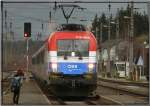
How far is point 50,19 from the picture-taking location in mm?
27906

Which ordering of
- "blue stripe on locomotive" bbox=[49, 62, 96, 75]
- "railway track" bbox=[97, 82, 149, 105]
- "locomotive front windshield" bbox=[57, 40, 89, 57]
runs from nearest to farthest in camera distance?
"railway track" bbox=[97, 82, 149, 105]
"blue stripe on locomotive" bbox=[49, 62, 96, 75]
"locomotive front windshield" bbox=[57, 40, 89, 57]

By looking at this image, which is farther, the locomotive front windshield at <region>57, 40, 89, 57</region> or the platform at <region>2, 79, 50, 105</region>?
the locomotive front windshield at <region>57, 40, 89, 57</region>

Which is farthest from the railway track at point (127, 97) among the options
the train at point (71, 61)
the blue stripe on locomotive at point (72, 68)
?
the blue stripe on locomotive at point (72, 68)

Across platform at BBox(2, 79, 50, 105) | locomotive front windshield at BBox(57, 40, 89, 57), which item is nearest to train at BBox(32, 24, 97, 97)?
locomotive front windshield at BBox(57, 40, 89, 57)

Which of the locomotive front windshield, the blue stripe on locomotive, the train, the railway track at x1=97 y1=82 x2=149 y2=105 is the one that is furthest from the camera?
the locomotive front windshield

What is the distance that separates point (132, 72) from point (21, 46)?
58.2 feet

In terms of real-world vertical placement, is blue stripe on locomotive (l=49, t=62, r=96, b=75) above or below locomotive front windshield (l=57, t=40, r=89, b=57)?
below

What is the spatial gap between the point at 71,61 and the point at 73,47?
712 millimetres

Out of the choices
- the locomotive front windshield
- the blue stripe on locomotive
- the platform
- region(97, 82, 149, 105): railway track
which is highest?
the locomotive front windshield

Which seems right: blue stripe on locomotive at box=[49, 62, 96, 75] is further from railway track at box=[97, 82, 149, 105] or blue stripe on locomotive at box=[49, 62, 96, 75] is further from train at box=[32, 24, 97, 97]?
railway track at box=[97, 82, 149, 105]

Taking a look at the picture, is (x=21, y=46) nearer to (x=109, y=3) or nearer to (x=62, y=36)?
(x=62, y=36)

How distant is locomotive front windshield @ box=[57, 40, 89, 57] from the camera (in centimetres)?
2467

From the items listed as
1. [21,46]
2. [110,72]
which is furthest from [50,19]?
[110,72]

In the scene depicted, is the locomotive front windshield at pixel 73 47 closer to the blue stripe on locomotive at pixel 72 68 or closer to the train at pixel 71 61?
the train at pixel 71 61
